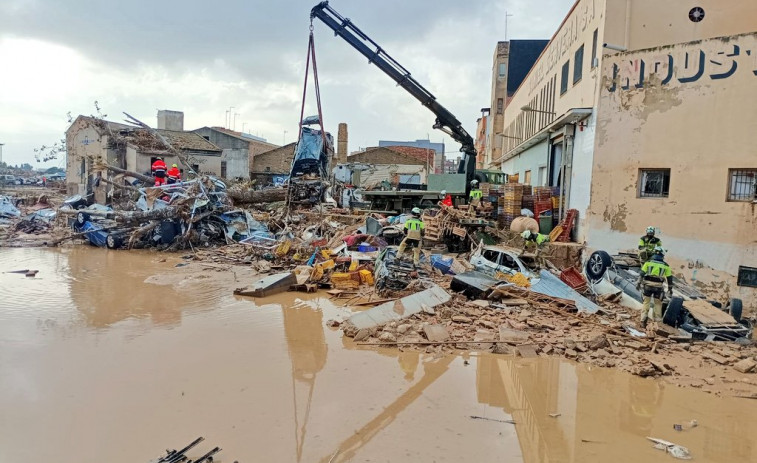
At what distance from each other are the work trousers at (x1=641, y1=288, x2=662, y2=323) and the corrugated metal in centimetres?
85

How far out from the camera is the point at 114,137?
27344 millimetres

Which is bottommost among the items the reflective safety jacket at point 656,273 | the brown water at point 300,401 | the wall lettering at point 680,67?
the brown water at point 300,401

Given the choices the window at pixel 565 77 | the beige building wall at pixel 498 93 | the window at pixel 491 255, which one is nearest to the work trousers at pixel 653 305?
the window at pixel 491 255

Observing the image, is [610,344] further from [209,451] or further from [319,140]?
[319,140]

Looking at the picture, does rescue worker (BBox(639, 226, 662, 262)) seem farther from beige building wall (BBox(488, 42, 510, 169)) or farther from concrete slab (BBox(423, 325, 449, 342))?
beige building wall (BBox(488, 42, 510, 169))

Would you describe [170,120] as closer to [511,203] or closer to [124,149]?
[124,149]

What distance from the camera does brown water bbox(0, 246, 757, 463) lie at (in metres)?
4.45

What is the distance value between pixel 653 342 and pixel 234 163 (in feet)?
115

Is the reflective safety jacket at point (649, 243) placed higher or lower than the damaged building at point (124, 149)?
lower

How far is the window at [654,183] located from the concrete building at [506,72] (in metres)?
28.3

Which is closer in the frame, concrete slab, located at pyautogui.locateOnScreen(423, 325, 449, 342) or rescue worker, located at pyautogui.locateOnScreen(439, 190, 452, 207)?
concrete slab, located at pyautogui.locateOnScreen(423, 325, 449, 342)

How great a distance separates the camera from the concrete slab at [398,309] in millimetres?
7899

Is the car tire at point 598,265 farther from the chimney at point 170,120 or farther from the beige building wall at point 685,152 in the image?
the chimney at point 170,120

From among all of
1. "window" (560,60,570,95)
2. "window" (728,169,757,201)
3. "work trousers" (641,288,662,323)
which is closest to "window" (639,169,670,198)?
"window" (728,169,757,201)
